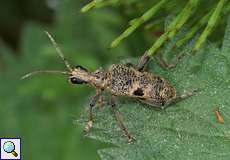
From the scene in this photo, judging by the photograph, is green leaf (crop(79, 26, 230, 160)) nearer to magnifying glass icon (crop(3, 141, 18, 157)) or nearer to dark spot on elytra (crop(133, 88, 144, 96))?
dark spot on elytra (crop(133, 88, 144, 96))

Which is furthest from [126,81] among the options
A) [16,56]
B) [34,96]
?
[16,56]

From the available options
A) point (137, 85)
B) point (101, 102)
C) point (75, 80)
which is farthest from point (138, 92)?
point (75, 80)

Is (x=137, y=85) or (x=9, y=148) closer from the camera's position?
(x=137, y=85)

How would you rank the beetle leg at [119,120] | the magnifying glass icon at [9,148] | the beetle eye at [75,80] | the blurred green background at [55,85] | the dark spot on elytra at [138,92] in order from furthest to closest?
the blurred green background at [55,85], the magnifying glass icon at [9,148], the beetle eye at [75,80], the dark spot on elytra at [138,92], the beetle leg at [119,120]

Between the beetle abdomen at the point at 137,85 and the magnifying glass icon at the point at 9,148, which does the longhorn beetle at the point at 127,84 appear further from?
the magnifying glass icon at the point at 9,148

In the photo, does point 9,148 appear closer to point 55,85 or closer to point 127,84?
point 55,85

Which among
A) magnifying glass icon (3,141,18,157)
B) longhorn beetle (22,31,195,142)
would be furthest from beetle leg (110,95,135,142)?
magnifying glass icon (3,141,18,157)

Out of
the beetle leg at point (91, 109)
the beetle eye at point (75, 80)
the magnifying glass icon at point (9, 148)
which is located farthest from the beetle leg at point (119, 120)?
the magnifying glass icon at point (9, 148)
